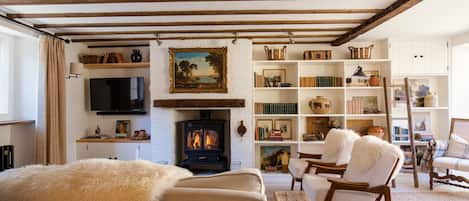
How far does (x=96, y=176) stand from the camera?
173 cm

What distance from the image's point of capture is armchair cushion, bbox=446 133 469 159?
4828 mm

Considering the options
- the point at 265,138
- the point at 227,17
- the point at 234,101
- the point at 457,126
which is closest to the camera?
the point at 227,17

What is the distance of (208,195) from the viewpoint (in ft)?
5.50

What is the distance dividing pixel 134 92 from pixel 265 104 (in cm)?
226

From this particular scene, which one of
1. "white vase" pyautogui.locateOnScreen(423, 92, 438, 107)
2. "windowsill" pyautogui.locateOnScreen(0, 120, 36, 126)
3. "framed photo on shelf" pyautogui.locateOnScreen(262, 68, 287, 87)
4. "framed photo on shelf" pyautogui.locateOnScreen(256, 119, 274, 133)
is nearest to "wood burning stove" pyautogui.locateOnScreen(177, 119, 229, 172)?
"framed photo on shelf" pyautogui.locateOnScreen(256, 119, 274, 133)

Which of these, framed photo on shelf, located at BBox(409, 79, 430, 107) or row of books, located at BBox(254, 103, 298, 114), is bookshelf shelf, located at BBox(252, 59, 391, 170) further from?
framed photo on shelf, located at BBox(409, 79, 430, 107)

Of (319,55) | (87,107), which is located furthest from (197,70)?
(87,107)

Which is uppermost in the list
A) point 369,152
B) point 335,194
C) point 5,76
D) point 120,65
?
point 120,65

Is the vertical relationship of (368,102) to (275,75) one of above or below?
below

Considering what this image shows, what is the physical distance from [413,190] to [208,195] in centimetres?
414

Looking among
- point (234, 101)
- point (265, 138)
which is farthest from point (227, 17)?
point (265, 138)

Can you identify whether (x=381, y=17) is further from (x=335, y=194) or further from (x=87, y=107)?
(x=87, y=107)

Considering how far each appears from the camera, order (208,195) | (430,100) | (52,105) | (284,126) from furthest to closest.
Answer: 1. (284,126)
2. (430,100)
3. (52,105)
4. (208,195)

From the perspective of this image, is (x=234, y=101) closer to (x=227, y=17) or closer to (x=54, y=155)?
(x=227, y=17)
